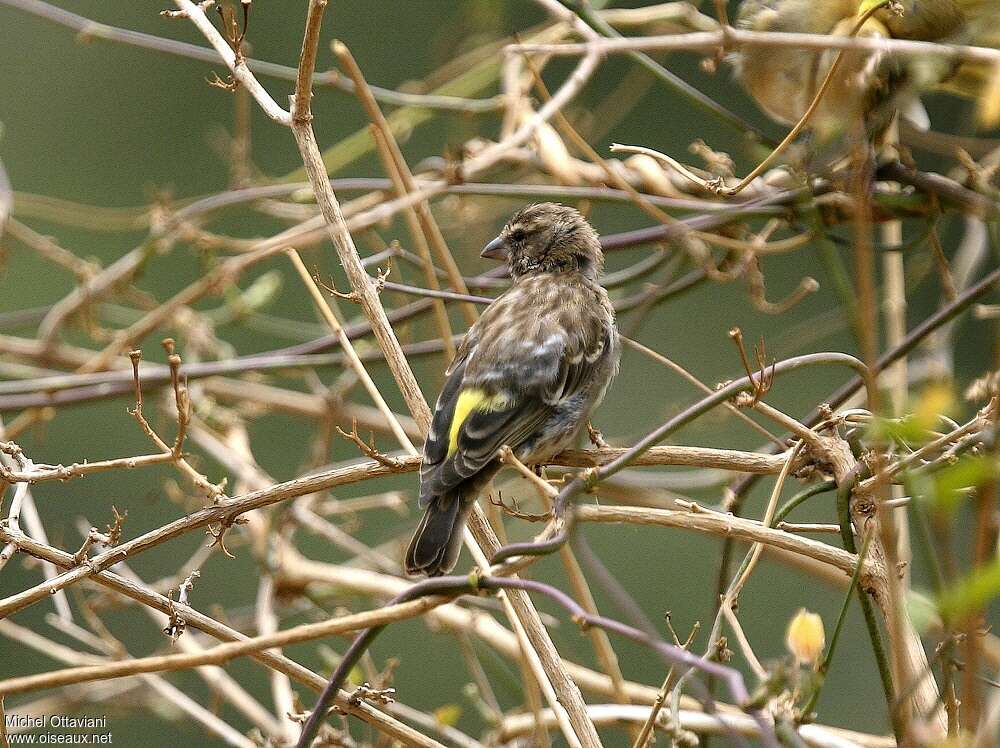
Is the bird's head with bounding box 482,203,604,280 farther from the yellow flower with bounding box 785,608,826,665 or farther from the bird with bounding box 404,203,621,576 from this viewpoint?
the yellow flower with bounding box 785,608,826,665

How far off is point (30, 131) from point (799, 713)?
9.83m

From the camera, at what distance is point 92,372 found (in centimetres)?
347

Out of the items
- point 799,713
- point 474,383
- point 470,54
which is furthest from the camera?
point 470,54

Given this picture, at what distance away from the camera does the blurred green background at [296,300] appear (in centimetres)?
759

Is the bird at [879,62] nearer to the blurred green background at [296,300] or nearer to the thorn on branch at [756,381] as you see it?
the thorn on branch at [756,381]

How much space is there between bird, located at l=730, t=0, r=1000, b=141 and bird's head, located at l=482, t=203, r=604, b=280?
0.75m

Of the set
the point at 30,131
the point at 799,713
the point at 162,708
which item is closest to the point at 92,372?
the point at 162,708

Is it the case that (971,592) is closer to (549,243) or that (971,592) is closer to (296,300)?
(549,243)

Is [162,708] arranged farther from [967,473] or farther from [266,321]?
[967,473]

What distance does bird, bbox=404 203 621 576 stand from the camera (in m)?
2.71

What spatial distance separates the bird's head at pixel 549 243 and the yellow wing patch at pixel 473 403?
685 millimetres

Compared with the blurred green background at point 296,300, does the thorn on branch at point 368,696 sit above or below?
below

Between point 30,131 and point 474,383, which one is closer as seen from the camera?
point 474,383

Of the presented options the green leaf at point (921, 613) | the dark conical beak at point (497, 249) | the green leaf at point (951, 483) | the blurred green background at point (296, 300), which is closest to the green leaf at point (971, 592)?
the green leaf at point (951, 483)
